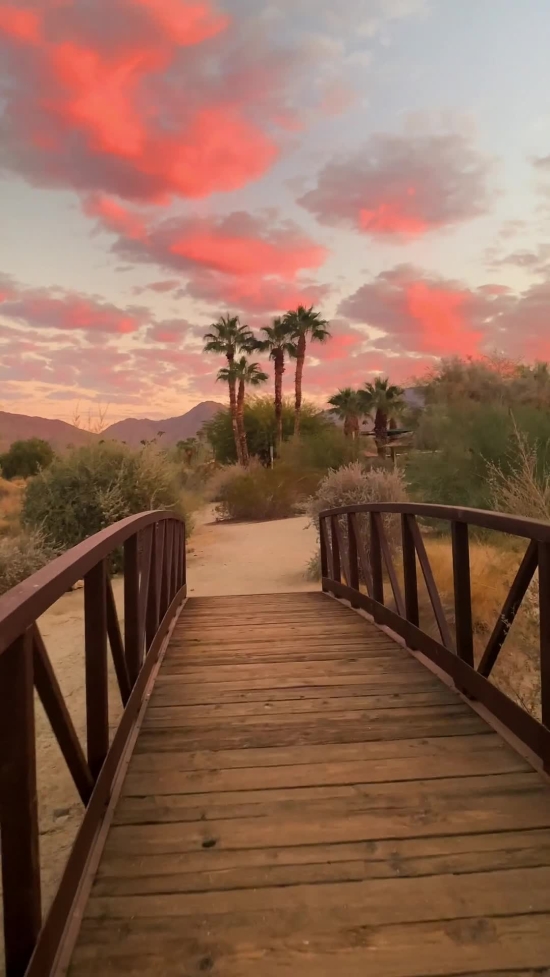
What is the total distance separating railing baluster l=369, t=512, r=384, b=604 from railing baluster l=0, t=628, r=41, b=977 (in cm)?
439

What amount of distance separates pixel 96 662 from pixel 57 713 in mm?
580

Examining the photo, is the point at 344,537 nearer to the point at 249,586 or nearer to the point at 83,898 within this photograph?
the point at 249,586

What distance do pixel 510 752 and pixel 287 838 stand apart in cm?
117

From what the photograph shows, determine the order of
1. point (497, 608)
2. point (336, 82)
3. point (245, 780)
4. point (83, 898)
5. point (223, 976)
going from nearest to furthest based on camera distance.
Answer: point (223, 976) → point (83, 898) → point (245, 780) → point (497, 608) → point (336, 82)

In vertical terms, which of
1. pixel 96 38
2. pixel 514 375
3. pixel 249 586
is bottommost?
pixel 249 586

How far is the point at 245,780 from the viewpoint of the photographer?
2723mm

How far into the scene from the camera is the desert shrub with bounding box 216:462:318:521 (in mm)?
22125

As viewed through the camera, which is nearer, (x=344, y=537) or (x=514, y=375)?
(x=344, y=537)

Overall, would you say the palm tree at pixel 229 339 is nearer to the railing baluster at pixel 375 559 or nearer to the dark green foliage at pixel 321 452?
the dark green foliage at pixel 321 452

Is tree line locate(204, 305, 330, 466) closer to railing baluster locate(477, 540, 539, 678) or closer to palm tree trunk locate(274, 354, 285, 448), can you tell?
palm tree trunk locate(274, 354, 285, 448)

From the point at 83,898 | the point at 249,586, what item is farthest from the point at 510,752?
the point at 249,586

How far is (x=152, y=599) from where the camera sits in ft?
15.0

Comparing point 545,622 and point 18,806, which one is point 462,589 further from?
point 18,806

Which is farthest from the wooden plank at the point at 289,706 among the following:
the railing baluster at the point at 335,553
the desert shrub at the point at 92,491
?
the desert shrub at the point at 92,491
